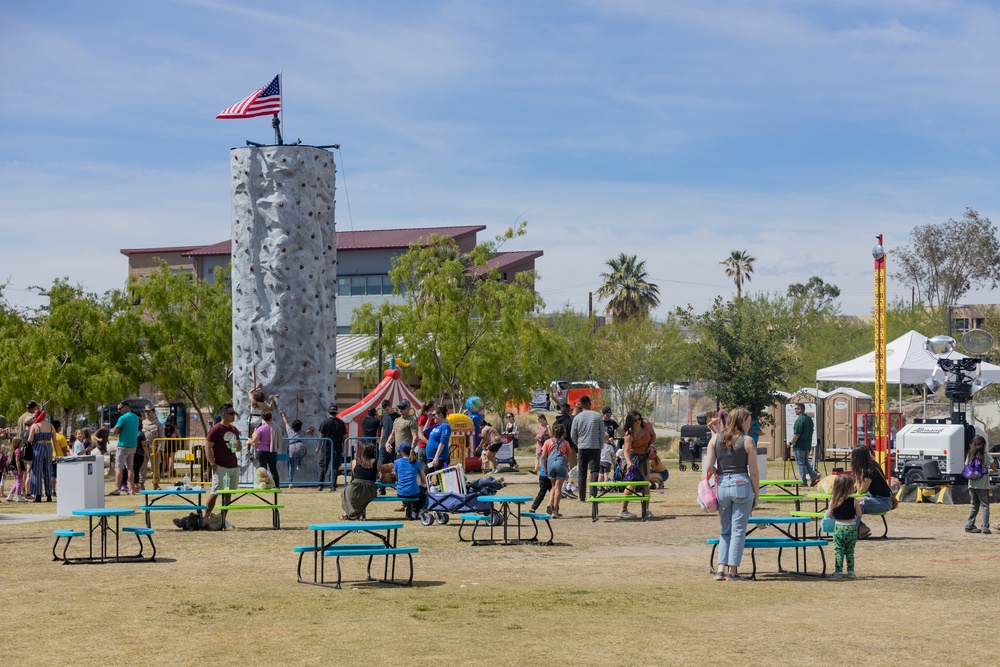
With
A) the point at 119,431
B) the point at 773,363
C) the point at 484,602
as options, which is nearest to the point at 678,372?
the point at 773,363

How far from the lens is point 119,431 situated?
24.2 meters

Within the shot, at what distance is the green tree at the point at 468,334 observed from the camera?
128 feet

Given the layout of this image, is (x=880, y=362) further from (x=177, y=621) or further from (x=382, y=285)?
(x=382, y=285)

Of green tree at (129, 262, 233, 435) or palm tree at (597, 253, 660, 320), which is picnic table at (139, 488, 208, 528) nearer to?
green tree at (129, 262, 233, 435)

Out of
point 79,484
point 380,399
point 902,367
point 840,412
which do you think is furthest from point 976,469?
point 840,412

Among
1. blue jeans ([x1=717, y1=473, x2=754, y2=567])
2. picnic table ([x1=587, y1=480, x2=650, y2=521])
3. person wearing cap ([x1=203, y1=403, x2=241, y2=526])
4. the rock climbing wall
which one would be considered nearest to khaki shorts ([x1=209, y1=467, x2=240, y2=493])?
person wearing cap ([x1=203, y1=403, x2=241, y2=526])

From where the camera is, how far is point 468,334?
39.2 meters

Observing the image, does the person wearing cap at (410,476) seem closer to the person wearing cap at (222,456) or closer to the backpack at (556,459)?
the backpack at (556,459)

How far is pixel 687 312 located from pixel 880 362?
17.1 meters

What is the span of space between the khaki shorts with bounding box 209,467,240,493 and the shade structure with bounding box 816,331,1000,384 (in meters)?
14.6

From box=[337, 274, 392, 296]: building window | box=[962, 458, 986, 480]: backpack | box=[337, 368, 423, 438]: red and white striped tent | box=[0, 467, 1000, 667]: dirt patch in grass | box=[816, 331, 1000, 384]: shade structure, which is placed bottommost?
box=[0, 467, 1000, 667]: dirt patch in grass

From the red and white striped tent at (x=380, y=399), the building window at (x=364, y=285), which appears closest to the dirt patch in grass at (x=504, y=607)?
the red and white striped tent at (x=380, y=399)

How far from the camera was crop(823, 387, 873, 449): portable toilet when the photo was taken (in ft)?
124

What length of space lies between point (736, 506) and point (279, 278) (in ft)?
56.6
